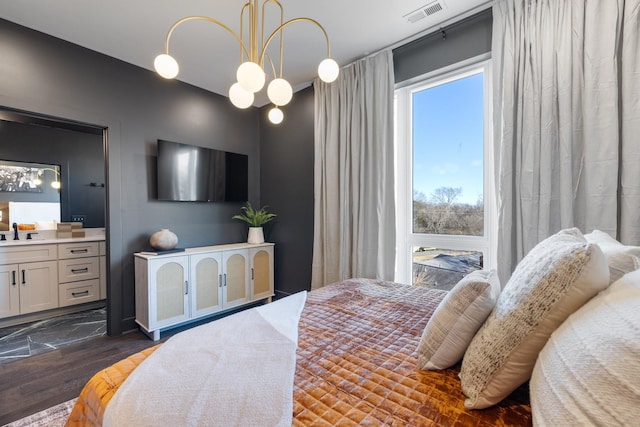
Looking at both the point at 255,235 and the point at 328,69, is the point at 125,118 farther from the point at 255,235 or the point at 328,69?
the point at 328,69

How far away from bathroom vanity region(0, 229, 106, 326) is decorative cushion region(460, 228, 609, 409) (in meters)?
4.17

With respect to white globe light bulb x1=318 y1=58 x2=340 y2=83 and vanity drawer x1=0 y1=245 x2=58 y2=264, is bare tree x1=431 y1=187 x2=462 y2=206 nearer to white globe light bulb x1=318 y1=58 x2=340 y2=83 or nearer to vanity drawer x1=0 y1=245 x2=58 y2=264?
white globe light bulb x1=318 y1=58 x2=340 y2=83

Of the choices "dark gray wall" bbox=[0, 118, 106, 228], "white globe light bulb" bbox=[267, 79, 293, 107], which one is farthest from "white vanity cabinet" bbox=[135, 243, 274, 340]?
"white globe light bulb" bbox=[267, 79, 293, 107]

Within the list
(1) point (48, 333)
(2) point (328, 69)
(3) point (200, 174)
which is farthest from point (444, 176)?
(1) point (48, 333)

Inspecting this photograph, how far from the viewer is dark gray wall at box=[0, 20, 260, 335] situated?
93.6 inches

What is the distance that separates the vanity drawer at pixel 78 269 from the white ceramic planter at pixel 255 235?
1.93m

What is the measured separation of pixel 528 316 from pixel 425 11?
232 centimetres

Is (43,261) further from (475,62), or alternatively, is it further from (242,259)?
(475,62)

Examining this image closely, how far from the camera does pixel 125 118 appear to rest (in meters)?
2.88

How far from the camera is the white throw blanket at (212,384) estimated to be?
0.75 m

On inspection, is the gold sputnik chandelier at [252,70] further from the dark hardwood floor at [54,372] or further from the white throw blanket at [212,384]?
the dark hardwood floor at [54,372]

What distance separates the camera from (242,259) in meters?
3.35

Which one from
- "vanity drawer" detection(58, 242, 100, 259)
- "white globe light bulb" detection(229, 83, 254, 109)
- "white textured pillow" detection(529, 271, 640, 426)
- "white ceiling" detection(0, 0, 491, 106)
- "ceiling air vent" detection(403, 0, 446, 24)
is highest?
"white ceiling" detection(0, 0, 491, 106)

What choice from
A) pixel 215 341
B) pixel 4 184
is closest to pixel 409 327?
pixel 215 341
